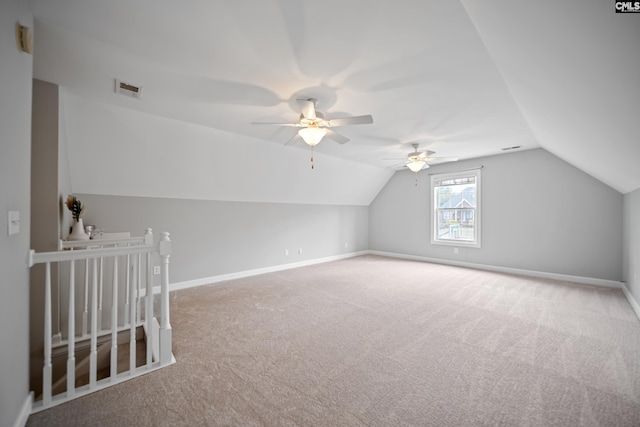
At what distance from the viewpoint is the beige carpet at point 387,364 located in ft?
5.27

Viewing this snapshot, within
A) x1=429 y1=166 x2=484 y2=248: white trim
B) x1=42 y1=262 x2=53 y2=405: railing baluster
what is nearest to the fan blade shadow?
x1=42 y1=262 x2=53 y2=405: railing baluster

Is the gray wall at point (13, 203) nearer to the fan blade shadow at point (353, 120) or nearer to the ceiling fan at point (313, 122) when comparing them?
the ceiling fan at point (313, 122)

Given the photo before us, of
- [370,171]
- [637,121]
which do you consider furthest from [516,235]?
[637,121]

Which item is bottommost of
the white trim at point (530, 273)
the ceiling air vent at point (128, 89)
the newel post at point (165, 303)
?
the white trim at point (530, 273)

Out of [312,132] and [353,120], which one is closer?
[353,120]

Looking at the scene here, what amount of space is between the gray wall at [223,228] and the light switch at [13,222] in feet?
8.40

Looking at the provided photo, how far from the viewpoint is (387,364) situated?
84.4 inches

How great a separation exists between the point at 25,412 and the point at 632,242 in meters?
6.57

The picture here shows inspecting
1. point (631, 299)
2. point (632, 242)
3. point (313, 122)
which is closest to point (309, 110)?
point (313, 122)

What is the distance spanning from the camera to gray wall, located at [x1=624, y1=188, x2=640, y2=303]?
3301mm

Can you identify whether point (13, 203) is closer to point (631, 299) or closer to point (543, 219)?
point (631, 299)

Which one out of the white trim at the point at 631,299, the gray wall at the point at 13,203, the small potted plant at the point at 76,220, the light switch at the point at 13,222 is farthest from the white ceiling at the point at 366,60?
the white trim at the point at 631,299

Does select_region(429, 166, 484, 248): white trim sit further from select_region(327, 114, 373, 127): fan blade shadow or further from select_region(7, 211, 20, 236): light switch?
select_region(7, 211, 20, 236): light switch

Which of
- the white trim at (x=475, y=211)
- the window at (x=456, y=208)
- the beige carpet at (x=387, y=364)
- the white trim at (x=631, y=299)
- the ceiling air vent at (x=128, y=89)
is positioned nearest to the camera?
the beige carpet at (x=387, y=364)
